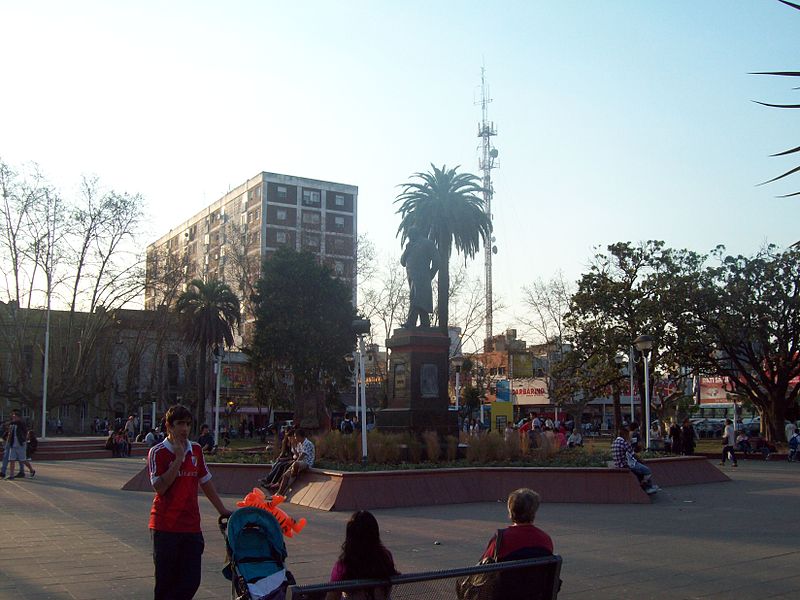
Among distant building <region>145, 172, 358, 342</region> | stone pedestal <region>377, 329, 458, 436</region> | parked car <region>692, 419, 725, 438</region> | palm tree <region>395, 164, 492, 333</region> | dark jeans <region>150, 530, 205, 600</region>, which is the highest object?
distant building <region>145, 172, 358, 342</region>

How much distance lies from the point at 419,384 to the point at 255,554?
14284 millimetres

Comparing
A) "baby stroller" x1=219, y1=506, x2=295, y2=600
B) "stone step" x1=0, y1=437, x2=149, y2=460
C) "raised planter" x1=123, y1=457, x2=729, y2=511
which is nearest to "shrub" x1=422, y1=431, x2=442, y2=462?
"raised planter" x1=123, y1=457, x2=729, y2=511

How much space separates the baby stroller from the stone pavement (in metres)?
2.68

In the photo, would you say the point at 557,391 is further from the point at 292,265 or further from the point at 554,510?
the point at 554,510

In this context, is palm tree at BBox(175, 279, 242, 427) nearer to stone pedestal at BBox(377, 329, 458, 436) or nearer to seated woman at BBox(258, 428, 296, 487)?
stone pedestal at BBox(377, 329, 458, 436)

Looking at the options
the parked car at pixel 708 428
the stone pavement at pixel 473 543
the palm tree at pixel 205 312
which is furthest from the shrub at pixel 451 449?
the parked car at pixel 708 428

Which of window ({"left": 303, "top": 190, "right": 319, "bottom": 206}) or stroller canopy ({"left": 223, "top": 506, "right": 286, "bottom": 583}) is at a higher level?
window ({"left": 303, "top": 190, "right": 319, "bottom": 206})

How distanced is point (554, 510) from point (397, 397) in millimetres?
6277

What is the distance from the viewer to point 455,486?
51.3ft

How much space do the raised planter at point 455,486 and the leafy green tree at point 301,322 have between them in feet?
100

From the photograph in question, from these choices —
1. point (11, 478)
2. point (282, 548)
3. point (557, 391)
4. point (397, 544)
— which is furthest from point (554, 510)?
point (557, 391)

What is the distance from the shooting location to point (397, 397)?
781 inches

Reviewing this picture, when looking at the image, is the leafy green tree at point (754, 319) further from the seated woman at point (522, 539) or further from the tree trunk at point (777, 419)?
the seated woman at point (522, 539)

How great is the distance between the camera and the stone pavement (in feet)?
25.9
